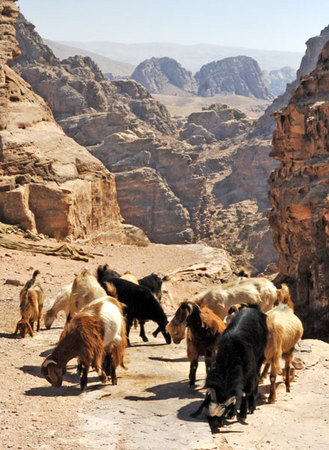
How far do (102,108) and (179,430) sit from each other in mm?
89898

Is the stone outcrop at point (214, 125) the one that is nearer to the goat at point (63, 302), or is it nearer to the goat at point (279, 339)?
the goat at point (63, 302)

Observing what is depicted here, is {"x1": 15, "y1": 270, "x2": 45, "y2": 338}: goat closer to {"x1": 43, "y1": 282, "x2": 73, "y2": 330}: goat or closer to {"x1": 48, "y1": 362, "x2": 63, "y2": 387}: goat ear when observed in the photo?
{"x1": 43, "y1": 282, "x2": 73, "y2": 330}: goat

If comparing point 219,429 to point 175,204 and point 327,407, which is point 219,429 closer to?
point 327,407

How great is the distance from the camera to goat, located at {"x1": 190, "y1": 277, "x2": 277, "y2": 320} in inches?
545

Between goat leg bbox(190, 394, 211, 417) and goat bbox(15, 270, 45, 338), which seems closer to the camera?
goat leg bbox(190, 394, 211, 417)

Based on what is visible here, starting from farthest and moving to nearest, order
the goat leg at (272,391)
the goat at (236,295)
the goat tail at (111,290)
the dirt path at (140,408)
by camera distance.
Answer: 1. the goat tail at (111,290)
2. the goat at (236,295)
3. the goat leg at (272,391)
4. the dirt path at (140,408)

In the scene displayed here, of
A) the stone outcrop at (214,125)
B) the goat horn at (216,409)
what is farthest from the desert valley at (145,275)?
the stone outcrop at (214,125)

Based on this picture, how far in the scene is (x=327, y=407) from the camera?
10797 mm

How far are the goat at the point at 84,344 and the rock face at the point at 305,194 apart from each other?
56.4 ft

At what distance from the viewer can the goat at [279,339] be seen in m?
11.1

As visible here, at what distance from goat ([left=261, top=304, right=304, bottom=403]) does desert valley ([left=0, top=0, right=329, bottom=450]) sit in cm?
5

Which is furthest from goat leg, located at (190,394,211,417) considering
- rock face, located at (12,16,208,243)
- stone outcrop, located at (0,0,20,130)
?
rock face, located at (12,16,208,243)

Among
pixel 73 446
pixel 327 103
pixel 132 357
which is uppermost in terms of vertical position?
pixel 327 103

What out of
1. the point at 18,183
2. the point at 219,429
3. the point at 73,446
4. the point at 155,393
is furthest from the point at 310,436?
the point at 18,183
